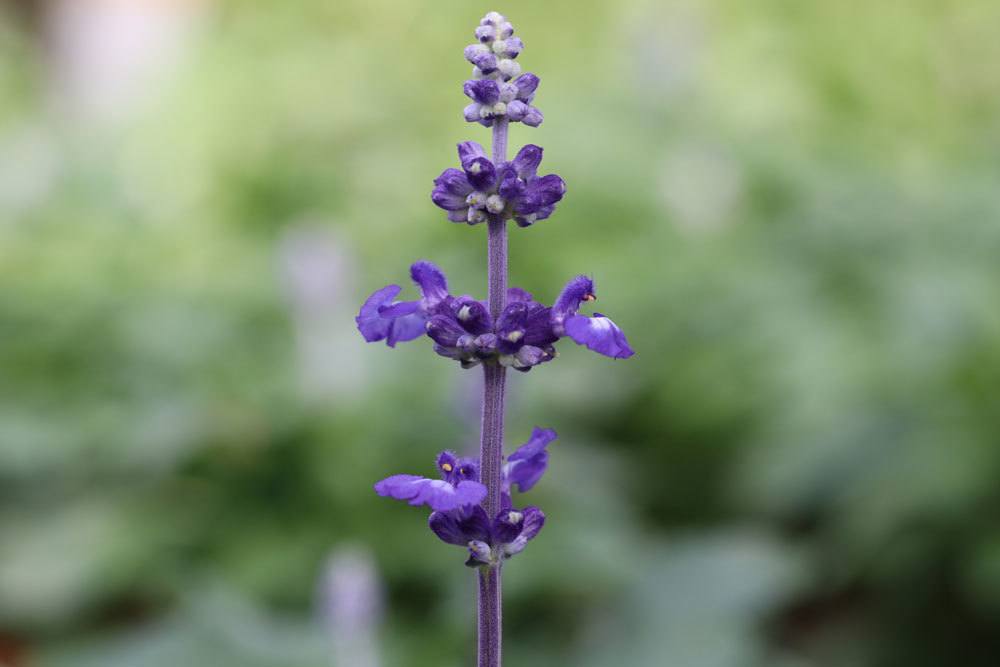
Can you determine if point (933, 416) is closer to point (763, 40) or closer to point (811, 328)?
point (811, 328)

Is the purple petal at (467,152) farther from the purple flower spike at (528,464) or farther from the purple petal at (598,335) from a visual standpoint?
the purple flower spike at (528,464)

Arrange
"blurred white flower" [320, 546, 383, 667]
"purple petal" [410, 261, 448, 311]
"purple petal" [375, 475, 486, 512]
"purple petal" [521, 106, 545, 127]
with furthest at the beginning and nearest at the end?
"blurred white flower" [320, 546, 383, 667] < "purple petal" [410, 261, 448, 311] < "purple petal" [521, 106, 545, 127] < "purple petal" [375, 475, 486, 512]

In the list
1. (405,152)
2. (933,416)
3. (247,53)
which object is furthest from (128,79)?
(933,416)

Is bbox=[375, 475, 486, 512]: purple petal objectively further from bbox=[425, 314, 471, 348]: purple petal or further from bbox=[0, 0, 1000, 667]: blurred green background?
bbox=[0, 0, 1000, 667]: blurred green background

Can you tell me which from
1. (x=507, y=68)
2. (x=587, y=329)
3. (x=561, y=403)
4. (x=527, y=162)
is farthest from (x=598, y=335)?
(x=561, y=403)

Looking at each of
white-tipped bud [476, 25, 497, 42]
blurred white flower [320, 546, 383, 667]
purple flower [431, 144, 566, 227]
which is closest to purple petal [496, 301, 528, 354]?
purple flower [431, 144, 566, 227]

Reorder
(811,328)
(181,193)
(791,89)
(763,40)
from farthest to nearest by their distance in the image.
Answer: (763,40), (791,89), (181,193), (811,328)
